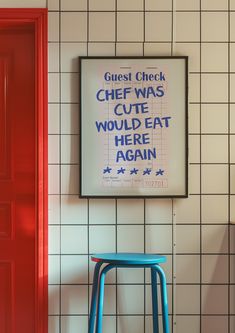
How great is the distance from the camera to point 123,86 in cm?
265

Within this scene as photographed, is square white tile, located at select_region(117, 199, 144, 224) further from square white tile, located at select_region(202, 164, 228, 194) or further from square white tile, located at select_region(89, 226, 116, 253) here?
square white tile, located at select_region(202, 164, 228, 194)

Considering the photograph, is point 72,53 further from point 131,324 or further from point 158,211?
point 131,324

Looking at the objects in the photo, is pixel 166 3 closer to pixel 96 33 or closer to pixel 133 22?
pixel 133 22

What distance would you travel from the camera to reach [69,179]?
2.66m

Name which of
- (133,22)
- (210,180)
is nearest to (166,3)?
(133,22)

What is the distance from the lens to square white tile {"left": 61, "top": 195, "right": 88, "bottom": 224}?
2.66m

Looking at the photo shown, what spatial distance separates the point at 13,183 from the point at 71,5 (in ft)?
3.26

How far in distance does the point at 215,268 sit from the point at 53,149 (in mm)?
1063

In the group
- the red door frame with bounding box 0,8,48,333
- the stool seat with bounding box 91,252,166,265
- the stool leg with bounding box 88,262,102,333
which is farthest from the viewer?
the red door frame with bounding box 0,8,48,333

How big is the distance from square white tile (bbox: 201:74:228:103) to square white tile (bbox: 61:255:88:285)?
107 cm

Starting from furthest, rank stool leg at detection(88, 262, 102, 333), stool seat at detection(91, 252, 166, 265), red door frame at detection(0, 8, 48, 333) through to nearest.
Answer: red door frame at detection(0, 8, 48, 333), stool leg at detection(88, 262, 102, 333), stool seat at detection(91, 252, 166, 265)

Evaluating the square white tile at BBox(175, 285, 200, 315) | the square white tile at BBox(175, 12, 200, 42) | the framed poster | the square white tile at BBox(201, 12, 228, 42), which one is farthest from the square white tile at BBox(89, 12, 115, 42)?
the square white tile at BBox(175, 285, 200, 315)

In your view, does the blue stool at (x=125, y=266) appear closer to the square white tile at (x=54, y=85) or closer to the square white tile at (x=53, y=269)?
the square white tile at (x=53, y=269)

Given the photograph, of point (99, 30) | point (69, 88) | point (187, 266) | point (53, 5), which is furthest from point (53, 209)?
point (53, 5)
